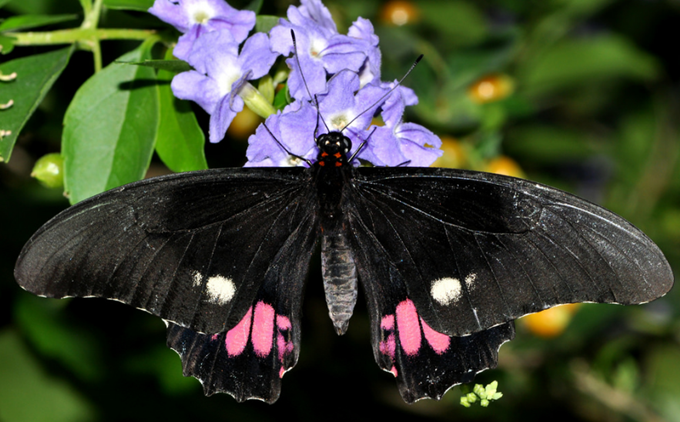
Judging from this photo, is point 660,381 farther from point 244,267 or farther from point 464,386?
point 244,267

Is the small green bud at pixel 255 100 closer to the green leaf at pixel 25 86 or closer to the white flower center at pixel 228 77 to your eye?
the white flower center at pixel 228 77

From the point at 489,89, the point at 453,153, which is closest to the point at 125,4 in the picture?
the point at 453,153

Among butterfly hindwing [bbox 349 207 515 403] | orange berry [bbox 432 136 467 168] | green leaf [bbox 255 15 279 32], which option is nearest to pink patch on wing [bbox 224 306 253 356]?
butterfly hindwing [bbox 349 207 515 403]

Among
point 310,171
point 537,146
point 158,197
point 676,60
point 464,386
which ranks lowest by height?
point 464,386

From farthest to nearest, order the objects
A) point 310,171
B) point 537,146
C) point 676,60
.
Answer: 1. point 676,60
2. point 537,146
3. point 310,171

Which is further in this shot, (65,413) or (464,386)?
(65,413)

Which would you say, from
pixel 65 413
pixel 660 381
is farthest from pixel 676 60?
pixel 65 413

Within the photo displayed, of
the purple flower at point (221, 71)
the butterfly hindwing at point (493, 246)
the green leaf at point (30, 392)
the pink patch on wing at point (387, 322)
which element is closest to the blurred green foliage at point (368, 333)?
the green leaf at point (30, 392)
